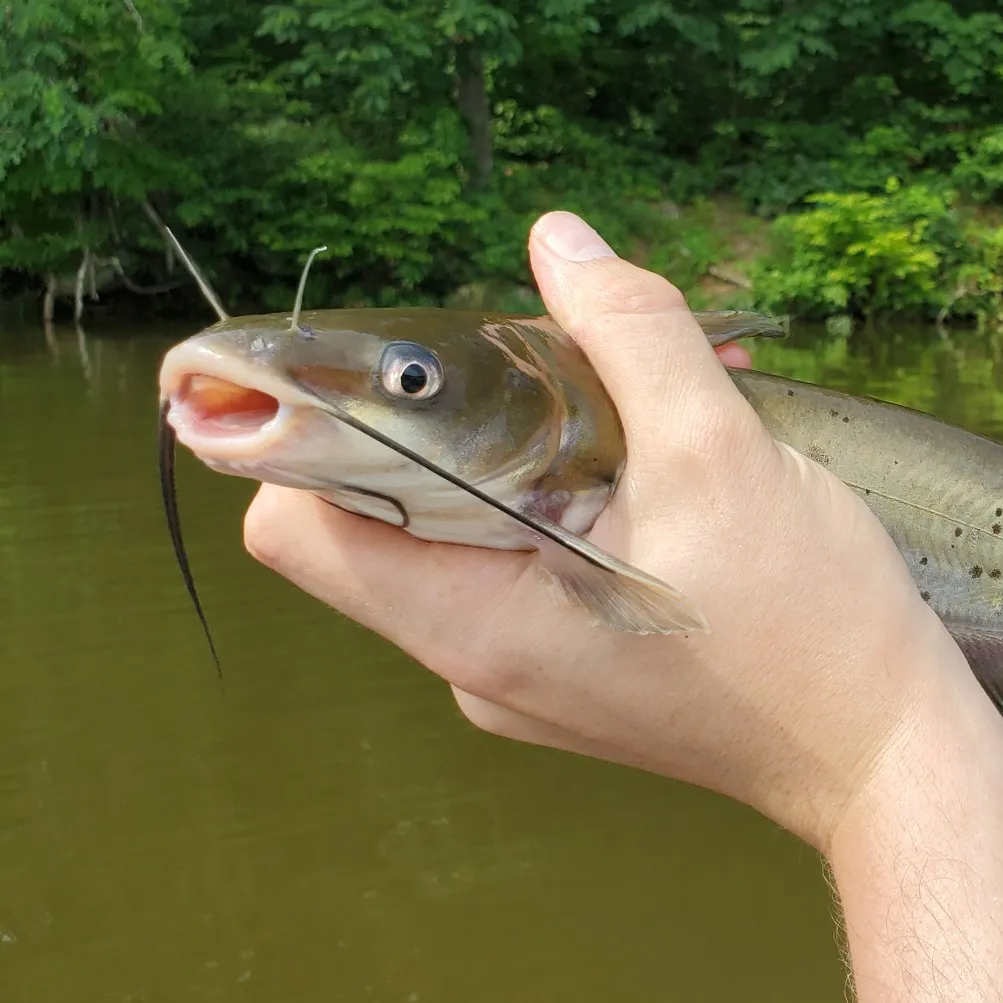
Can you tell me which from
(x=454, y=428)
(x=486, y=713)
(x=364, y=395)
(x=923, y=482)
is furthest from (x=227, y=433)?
(x=923, y=482)

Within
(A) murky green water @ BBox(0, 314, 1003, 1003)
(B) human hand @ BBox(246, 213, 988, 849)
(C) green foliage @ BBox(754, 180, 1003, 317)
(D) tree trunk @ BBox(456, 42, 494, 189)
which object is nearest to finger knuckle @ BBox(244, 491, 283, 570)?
(B) human hand @ BBox(246, 213, 988, 849)

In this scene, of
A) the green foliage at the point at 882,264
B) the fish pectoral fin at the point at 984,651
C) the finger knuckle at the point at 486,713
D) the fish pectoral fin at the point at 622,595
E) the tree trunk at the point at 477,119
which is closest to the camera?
the fish pectoral fin at the point at 622,595

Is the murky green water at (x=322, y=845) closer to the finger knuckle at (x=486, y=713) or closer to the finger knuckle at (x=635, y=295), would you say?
the finger knuckle at (x=486, y=713)

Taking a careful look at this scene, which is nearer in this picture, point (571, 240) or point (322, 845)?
point (571, 240)

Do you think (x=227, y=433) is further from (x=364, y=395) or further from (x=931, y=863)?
(x=931, y=863)

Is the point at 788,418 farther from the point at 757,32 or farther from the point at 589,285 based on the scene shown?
the point at 757,32

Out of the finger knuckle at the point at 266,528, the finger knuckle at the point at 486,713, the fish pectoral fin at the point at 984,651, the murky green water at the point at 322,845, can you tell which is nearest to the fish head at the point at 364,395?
the finger knuckle at the point at 266,528
